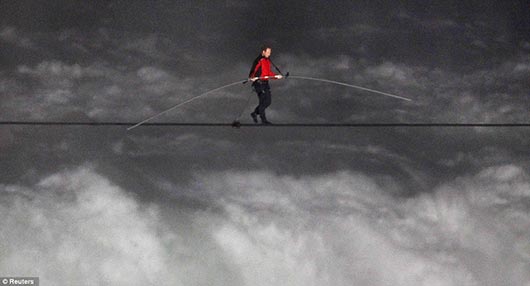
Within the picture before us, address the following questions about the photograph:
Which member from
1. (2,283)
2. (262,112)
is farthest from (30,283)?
(262,112)

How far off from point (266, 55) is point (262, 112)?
1130 millimetres

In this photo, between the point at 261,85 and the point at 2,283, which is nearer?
the point at 261,85

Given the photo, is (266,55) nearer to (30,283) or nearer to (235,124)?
(235,124)

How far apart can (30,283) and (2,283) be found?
1.70m

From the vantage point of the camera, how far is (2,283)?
24.8 meters

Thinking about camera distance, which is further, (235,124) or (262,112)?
(262,112)

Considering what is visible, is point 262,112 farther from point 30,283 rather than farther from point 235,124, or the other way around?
point 30,283

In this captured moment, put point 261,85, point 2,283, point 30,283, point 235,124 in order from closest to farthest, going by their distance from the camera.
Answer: point 235,124
point 261,85
point 2,283
point 30,283

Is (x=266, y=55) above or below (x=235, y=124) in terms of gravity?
above

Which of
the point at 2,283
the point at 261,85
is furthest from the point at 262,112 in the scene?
the point at 2,283

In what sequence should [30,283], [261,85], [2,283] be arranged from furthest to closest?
[30,283]
[2,283]
[261,85]

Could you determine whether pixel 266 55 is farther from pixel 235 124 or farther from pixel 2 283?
pixel 2 283

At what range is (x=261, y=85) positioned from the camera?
13.1 metres

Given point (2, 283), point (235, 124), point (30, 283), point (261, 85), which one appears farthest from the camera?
point (30, 283)
